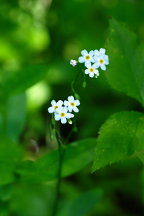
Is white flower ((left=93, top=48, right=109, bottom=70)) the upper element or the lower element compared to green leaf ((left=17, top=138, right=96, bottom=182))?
upper

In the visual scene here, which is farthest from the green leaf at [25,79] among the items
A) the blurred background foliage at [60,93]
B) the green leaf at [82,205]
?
the green leaf at [82,205]

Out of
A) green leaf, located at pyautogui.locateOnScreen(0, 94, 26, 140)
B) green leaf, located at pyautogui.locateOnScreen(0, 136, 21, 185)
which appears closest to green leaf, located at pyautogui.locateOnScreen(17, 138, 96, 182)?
green leaf, located at pyautogui.locateOnScreen(0, 136, 21, 185)

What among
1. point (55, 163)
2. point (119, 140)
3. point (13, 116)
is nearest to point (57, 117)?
Answer: point (119, 140)

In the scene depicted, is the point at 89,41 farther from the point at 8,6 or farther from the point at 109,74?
the point at 109,74

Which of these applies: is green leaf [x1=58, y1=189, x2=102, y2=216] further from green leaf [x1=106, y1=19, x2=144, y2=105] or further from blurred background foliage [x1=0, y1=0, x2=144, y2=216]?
green leaf [x1=106, y1=19, x2=144, y2=105]

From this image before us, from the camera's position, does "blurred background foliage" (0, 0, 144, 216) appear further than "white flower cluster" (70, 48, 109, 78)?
Yes

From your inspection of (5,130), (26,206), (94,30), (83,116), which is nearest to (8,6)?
(94,30)

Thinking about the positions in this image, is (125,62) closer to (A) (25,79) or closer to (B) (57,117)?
(B) (57,117)
